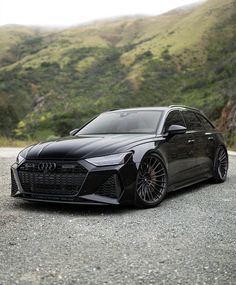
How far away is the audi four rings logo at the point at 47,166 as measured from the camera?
21.2 ft

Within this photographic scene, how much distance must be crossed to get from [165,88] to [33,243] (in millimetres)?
57233

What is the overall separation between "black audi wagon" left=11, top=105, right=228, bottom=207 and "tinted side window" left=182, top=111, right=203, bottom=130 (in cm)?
16

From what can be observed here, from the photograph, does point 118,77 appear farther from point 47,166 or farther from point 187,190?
point 47,166

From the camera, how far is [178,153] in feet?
25.6

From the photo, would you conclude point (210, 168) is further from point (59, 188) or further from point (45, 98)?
point (45, 98)

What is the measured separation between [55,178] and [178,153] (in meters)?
2.16

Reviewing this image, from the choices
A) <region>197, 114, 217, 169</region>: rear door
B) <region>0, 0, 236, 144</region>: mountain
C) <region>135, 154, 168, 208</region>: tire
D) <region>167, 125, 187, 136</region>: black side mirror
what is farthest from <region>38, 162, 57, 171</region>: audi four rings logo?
<region>0, 0, 236, 144</region>: mountain

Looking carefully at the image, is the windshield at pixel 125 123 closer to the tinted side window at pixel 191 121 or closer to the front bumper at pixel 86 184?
the tinted side window at pixel 191 121

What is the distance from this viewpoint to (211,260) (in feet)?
14.5

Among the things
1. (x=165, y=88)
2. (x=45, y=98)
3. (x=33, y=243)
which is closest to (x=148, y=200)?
(x=33, y=243)

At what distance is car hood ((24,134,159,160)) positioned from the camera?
649cm

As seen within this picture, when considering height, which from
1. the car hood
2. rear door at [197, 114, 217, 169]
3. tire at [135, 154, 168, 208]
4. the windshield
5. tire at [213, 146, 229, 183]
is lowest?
tire at [213, 146, 229, 183]

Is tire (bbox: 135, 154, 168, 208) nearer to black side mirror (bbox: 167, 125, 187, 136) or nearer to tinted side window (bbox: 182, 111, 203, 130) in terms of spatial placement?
black side mirror (bbox: 167, 125, 187, 136)

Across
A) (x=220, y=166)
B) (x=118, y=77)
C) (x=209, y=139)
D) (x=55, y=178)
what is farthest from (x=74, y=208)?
(x=118, y=77)
